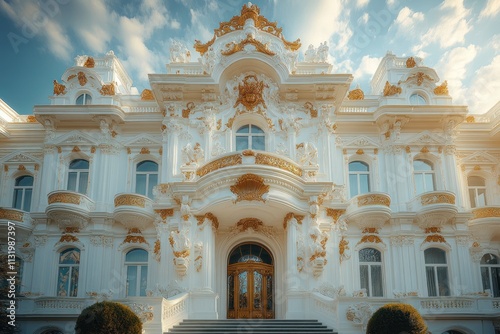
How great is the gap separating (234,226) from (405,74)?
10.1m

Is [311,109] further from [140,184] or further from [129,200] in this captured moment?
[129,200]

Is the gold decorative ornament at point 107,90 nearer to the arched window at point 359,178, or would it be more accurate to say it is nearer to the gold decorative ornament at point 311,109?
the gold decorative ornament at point 311,109

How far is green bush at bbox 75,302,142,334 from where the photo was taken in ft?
37.7

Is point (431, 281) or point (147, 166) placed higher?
point (147, 166)

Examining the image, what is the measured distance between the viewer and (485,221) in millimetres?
19703

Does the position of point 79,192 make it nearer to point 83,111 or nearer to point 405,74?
point 83,111

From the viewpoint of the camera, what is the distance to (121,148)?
70.1 feet

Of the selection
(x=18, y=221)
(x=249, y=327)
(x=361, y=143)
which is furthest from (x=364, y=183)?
(x=18, y=221)

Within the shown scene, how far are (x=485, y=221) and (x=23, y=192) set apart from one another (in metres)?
18.9

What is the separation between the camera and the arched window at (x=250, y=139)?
20.8 m

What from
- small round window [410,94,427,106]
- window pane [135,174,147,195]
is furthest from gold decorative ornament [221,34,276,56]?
small round window [410,94,427,106]

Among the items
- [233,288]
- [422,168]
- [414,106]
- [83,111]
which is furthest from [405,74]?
[83,111]

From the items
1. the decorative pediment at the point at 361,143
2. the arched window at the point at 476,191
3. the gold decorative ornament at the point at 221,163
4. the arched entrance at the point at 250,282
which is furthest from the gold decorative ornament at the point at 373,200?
the gold decorative ornament at the point at 221,163

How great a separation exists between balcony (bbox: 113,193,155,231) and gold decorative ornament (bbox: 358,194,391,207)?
799 cm
